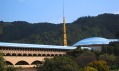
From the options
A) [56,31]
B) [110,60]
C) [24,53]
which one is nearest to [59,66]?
[24,53]

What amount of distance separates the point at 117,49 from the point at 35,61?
832 inches

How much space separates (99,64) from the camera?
55.9m

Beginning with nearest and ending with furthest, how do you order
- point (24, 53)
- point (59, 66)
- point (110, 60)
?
point (59, 66)
point (24, 53)
point (110, 60)

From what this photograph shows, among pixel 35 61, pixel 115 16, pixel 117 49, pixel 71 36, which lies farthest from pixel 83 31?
pixel 35 61

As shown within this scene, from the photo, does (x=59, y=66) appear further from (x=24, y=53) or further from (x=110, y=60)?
(x=110, y=60)

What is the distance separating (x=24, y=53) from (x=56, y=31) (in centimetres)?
6735

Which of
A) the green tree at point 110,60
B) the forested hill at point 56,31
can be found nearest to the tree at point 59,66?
the green tree at point 110,60

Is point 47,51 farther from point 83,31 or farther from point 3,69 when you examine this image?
point 83,31

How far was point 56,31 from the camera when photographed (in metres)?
134

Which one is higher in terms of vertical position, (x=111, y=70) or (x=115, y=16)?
(x=115, y=16)

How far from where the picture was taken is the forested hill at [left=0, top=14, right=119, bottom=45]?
126125 millimetres

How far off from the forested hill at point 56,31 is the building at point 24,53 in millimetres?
42822

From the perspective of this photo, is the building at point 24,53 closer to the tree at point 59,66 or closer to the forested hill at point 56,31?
the tree at point 59,66

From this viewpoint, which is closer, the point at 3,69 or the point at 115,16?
the point at 3,69
